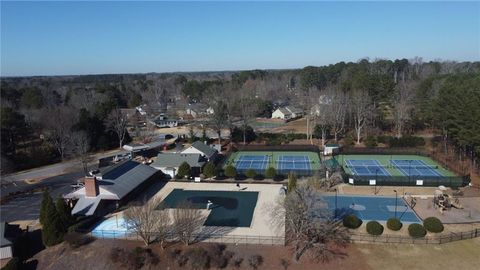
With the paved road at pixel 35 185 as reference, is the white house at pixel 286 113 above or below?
above

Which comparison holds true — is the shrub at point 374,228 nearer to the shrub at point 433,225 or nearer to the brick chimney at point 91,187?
the shrub at point 433,225

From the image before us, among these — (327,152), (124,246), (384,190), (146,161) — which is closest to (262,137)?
(327,152)

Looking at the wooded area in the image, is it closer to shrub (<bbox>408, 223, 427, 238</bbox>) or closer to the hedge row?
the hedge row

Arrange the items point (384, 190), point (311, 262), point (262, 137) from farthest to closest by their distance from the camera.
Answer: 1. point (262, 137)
2. point (384, 190)
3. point (311, 262)

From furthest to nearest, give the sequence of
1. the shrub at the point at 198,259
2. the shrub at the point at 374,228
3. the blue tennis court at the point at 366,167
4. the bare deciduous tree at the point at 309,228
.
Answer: the blue tennis court at the point at 366,167, the shrub at the point at 374,228, the bare deciduous tree at the point at 309,228, the shrub at the point at 198,259

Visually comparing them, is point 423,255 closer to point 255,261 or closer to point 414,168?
point 255,261

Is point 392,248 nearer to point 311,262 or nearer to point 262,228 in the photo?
point 311,262

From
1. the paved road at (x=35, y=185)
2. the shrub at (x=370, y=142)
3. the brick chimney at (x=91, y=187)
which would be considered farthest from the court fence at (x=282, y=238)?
the shrub at (x=370, y=142)
